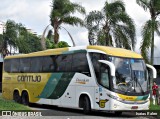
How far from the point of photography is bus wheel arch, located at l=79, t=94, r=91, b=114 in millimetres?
18688

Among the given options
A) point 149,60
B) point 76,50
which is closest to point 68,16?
point 149,60

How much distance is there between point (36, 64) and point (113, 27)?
32.1 ft

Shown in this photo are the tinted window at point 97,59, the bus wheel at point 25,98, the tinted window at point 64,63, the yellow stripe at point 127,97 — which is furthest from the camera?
the bus wheel at point 25,98

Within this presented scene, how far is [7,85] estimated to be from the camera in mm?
25703

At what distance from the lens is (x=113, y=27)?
30.7m

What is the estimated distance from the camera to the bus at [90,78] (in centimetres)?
1762

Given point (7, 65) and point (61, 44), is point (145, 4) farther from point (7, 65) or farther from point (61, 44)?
point (7, 65)

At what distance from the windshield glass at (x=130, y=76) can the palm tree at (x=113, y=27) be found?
11683 millimetres

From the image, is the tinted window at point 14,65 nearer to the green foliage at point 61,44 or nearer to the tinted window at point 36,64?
the tinted window at point 36,64

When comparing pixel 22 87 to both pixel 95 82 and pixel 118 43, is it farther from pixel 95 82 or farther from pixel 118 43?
pixel 118 43

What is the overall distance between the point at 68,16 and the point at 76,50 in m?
14.4

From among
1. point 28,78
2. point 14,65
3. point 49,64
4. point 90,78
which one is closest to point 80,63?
point 90,78

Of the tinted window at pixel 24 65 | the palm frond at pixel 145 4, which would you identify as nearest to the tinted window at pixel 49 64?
the tinted window at pixel 24 65

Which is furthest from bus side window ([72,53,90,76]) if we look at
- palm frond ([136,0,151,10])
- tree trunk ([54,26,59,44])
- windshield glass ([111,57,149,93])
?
tree trunk ([54,26,59,44])
